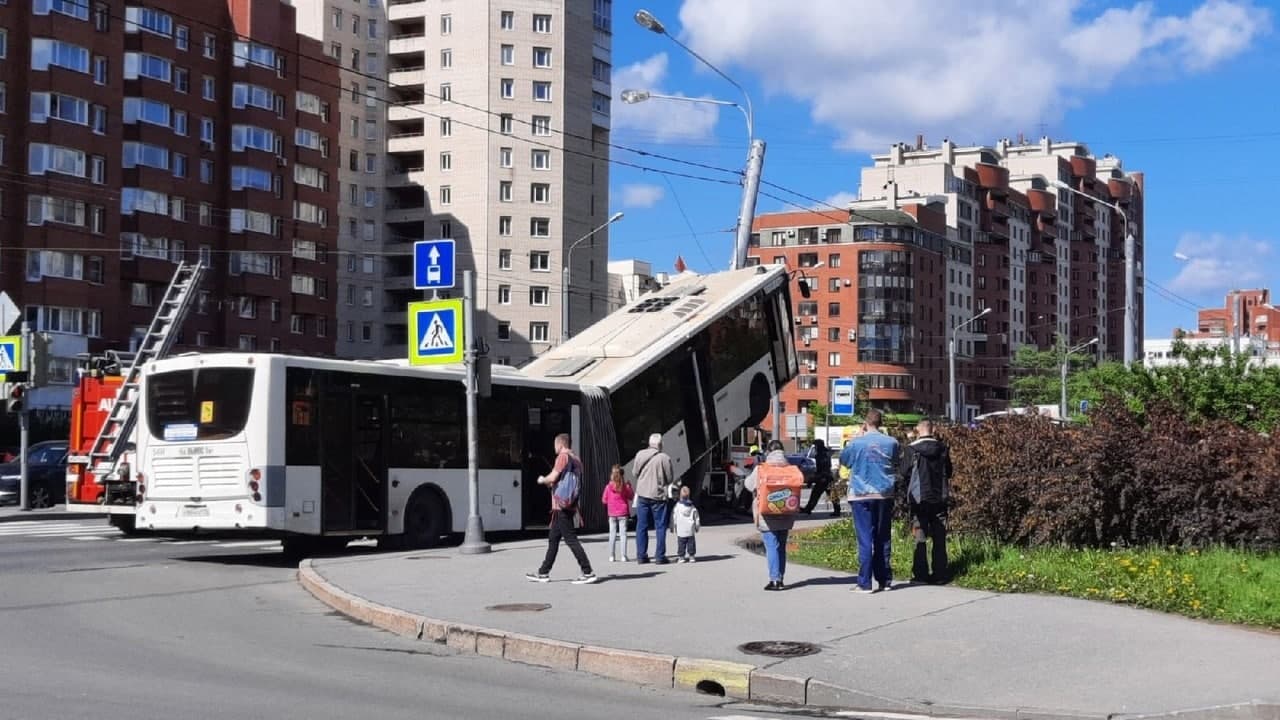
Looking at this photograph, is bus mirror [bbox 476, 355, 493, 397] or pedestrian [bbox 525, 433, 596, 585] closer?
pedestrian [bbox 525, 433, 596, 585]

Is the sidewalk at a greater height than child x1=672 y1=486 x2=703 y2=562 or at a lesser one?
lesser

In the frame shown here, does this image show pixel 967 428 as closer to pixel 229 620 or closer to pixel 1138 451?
pixel 1138 451

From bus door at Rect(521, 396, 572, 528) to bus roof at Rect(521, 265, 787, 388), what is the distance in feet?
4.48

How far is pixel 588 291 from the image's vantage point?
96375 mm

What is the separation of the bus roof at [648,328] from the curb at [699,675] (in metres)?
12.1

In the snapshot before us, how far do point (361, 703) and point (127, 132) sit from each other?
64.9 metres

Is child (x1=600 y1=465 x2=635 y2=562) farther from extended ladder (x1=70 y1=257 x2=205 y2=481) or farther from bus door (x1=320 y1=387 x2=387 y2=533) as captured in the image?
extended ladder (x1=70 y1=257 x2=205 y2=481)

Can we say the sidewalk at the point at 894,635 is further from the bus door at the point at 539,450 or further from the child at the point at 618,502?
the bus door at the point at 539,450

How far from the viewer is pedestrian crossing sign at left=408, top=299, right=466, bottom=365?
64.6 ft

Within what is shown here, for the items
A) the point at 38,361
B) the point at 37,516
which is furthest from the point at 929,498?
the point at 38,361

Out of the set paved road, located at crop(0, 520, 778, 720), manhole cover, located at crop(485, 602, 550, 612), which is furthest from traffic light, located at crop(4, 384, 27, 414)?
manhole cover, located at crop(485, 602, 550, 612)

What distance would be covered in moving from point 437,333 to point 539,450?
426cm

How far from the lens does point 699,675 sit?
411 inches

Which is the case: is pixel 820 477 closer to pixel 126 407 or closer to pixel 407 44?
pixel 126 407
